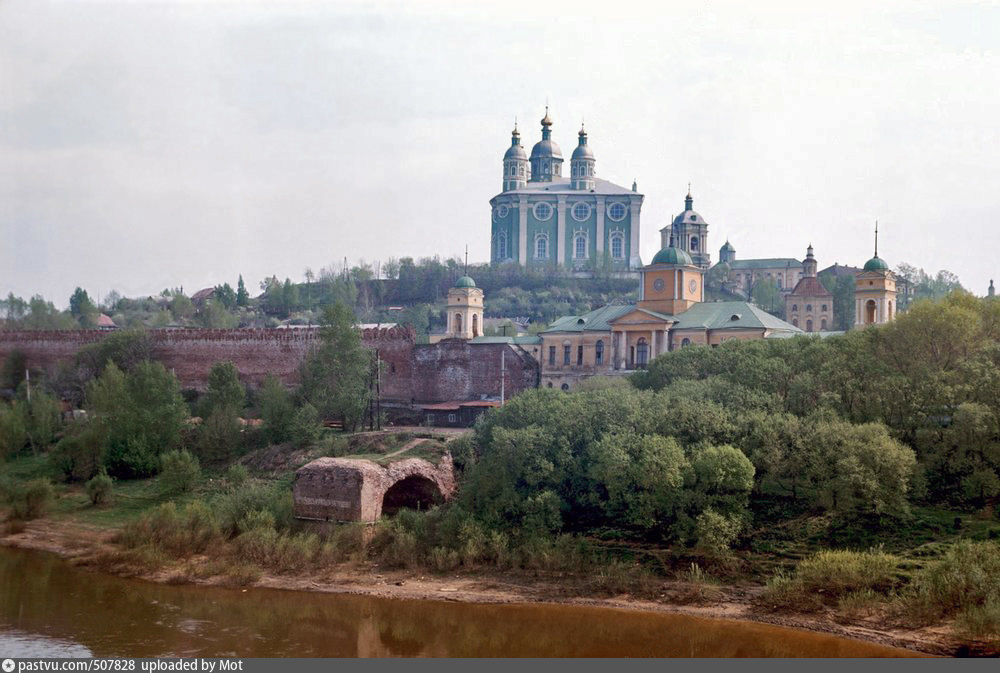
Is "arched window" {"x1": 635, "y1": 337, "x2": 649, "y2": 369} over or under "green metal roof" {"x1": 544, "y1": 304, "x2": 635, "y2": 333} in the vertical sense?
under

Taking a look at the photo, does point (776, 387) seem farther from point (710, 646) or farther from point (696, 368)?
point (710, 646)

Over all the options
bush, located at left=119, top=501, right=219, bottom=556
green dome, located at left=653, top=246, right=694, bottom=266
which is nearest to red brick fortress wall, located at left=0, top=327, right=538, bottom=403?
green dome, located at left=653, top=246, right=694, bottom=266

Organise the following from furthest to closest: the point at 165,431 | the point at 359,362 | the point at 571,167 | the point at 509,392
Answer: the point at 571,167, the point at 509,392, the point at 359,362, the point at 165,431

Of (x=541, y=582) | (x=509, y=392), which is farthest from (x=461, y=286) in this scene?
(x=541, y=582)

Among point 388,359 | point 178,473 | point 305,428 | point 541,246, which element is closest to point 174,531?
point 178,473

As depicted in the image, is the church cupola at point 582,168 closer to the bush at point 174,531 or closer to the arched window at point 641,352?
the arched window at point 641,352

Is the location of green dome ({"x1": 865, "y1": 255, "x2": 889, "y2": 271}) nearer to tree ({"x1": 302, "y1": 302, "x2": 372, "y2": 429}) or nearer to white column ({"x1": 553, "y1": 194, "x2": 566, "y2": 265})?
tree ({"x1": 302, "y1": 302, "x2": 372, "y2": 429})
